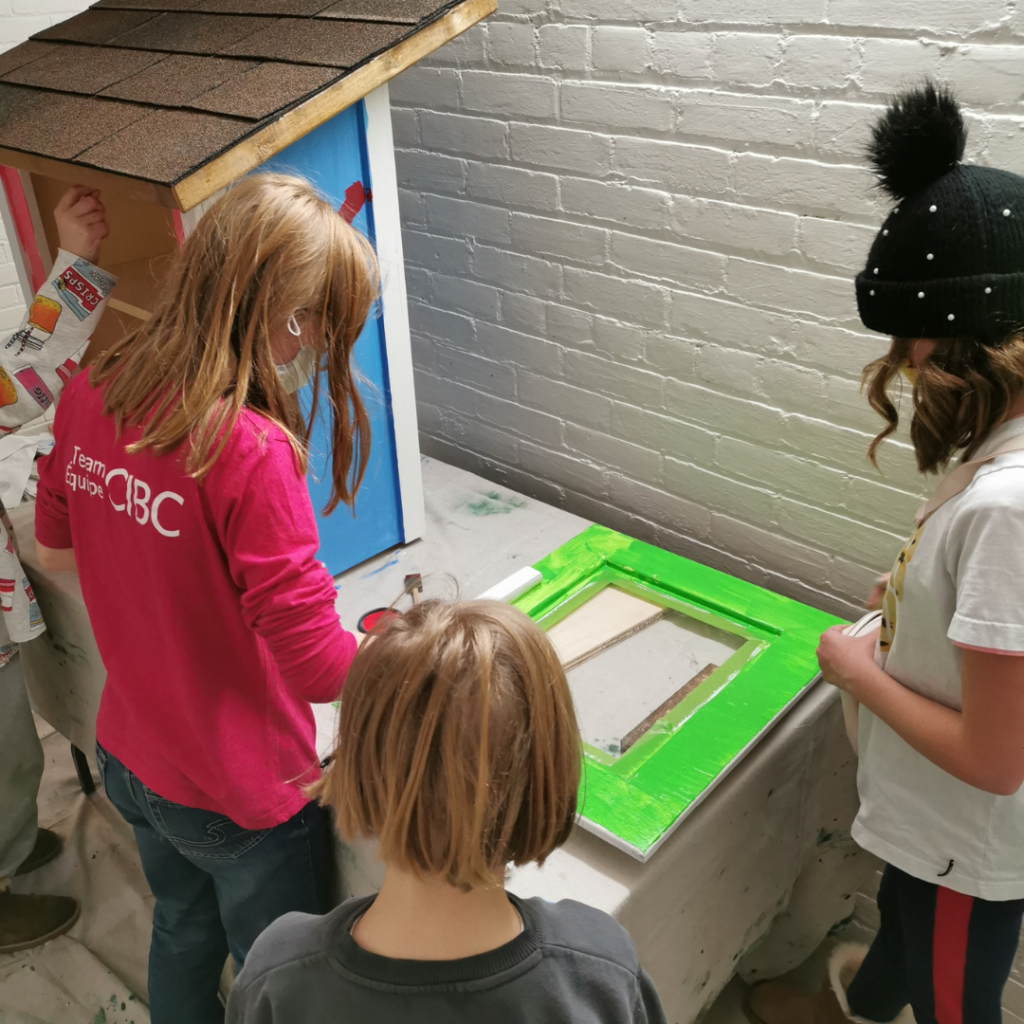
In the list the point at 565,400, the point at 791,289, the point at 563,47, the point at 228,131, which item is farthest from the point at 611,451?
the point at 228,131

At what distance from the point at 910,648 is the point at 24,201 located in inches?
63.3

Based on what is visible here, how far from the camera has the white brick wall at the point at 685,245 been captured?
52.6 inches

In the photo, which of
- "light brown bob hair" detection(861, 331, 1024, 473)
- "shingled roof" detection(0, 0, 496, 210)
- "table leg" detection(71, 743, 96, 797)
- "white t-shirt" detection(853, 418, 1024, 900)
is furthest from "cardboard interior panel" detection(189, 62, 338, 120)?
"table leg" detection(71, 743, 96, 797)

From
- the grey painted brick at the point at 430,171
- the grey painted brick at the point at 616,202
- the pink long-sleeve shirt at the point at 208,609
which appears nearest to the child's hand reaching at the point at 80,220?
the pink long-sleeve shirt at the point at 208,609

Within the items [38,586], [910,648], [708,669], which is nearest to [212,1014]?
[38,586]

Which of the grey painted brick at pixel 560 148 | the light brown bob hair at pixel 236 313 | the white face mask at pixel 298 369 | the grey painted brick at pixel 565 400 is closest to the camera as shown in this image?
the light brown bob hair at pixel 236 313

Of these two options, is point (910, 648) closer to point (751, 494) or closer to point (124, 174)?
point (751, 494)

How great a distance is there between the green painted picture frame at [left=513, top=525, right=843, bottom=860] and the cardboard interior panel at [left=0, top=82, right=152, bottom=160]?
36.6 inches

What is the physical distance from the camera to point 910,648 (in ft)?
3.32

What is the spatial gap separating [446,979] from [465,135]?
1.61m

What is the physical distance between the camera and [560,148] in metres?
1.71

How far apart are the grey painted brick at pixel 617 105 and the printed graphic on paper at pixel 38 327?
0.93 m

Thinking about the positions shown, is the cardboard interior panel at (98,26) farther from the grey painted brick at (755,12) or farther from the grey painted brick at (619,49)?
the grey painted brick at (755,12)

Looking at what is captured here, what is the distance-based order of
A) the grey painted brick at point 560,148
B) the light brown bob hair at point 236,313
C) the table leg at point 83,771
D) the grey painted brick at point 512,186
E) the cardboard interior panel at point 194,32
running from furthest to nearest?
the table leg at point 83,771
the grey painted brick at point 512,186
the grey painted brick at point 560,148
the cardboard interior panel at point 194,32
the light brown bob hair at point 236,313
